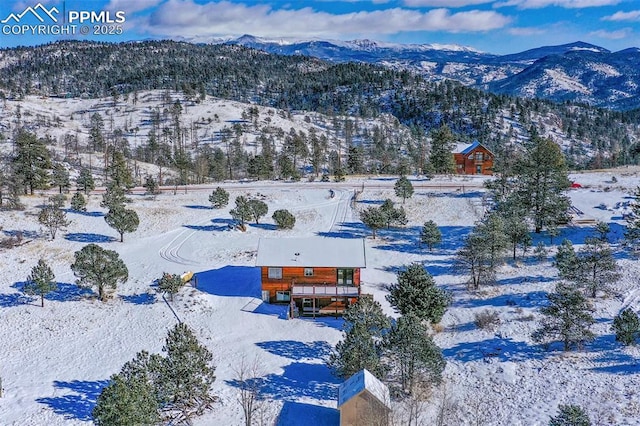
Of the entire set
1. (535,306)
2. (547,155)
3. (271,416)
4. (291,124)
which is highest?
(291,124)

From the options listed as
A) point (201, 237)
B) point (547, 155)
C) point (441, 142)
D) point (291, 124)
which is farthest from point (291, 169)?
point (291, 124)

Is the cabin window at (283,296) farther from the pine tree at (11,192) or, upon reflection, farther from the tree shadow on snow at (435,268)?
the pine tree at (11,192)

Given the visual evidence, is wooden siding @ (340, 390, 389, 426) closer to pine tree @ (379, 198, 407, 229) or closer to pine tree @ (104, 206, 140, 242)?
pine tree @ (379, 198, 407, 229)

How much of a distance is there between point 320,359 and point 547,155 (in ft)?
115

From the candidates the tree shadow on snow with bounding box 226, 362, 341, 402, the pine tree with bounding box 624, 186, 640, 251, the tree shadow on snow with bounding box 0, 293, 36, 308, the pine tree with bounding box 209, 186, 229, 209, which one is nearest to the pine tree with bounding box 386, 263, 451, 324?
the tree shadow on snow with bounding box 226, 362, 341, 402

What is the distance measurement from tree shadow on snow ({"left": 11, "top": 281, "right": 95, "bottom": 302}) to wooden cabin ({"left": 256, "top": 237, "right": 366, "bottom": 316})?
16.1 metres

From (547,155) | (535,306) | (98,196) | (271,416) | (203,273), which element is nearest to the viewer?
(271,416)

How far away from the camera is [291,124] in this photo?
171 m

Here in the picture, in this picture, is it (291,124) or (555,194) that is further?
(291,124)

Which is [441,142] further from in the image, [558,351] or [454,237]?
[558,351]

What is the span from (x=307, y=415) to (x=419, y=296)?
38.3 ft

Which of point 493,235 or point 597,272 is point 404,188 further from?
point 597,272

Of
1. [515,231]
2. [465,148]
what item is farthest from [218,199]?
[465,148]

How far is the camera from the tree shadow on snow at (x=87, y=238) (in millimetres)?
56531
